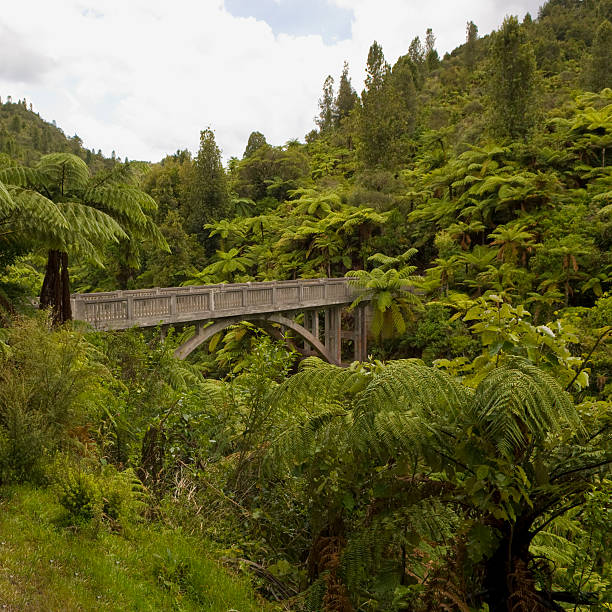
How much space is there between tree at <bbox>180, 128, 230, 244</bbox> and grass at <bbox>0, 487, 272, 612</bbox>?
2588 centimetres

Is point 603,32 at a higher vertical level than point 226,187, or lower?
higher

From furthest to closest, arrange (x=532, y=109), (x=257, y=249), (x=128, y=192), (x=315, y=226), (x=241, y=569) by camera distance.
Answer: (x=257, y=249) → (x=315, y=226) → (x=532, y=109) → (x=128, y=192) → (x=241, y=569)

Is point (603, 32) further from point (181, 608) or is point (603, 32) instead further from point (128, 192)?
point (181, 608)

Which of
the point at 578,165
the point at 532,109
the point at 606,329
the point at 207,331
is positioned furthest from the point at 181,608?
the point at 532,109

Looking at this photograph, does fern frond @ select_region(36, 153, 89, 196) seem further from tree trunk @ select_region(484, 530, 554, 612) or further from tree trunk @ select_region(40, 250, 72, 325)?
tree trunk @ select_region(484, 530, 554, 612)

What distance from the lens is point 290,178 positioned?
107ft

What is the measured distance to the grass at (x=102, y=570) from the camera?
7.51ft

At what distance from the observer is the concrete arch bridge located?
30.2ft

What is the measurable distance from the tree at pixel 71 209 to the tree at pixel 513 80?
1713 cm

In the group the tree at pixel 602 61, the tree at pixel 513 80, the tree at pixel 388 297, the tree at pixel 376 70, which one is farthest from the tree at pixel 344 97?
the tree at pixel 388 297

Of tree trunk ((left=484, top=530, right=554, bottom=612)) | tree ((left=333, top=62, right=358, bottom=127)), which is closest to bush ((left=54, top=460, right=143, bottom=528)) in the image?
tree trunk ((left=484, top=530, right=554, bottom=612))

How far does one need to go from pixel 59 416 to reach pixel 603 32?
34449mm

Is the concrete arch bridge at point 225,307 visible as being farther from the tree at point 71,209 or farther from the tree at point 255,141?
the tree at point 255,141

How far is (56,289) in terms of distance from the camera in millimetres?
6887
